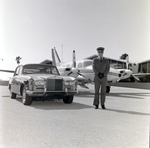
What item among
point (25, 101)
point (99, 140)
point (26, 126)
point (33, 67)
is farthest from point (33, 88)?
point (99, 140)

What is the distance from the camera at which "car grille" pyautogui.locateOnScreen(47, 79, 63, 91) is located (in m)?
7.88

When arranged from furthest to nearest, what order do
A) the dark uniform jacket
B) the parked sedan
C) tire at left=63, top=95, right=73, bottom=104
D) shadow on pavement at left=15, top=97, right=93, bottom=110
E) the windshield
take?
the windshield < tire at left=63, top=95, right=73, bottom=104 < the parked sedan < shadow on pavement at left=15, top=97, right=93, bottom=110 < the dark uniform jacket

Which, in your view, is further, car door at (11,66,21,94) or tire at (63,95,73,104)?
car door at (11,66,21,94)

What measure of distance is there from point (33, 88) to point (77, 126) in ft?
11.3

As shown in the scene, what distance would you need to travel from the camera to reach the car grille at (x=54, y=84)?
25.9 feet

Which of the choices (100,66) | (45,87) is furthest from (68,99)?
(100,66)

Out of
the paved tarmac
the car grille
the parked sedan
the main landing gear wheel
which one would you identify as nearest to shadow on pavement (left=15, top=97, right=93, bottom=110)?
the main landing gear wheel

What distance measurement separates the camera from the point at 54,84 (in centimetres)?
798

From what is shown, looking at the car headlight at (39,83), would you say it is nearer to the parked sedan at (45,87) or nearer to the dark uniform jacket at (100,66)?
the parked sedan at (45,87)

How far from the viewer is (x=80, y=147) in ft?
10.9

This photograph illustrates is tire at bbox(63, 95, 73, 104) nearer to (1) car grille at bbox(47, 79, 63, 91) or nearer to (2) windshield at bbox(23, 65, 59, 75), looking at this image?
(1) car grille at bbox(47, 79, 63, 91)

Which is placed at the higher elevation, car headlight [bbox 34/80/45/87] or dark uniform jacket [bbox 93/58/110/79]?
dark uniform jacket [bbox 93/58/110/79]

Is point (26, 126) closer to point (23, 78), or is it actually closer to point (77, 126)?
point (77, 126)

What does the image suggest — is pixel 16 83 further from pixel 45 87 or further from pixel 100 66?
pixel 100 66
